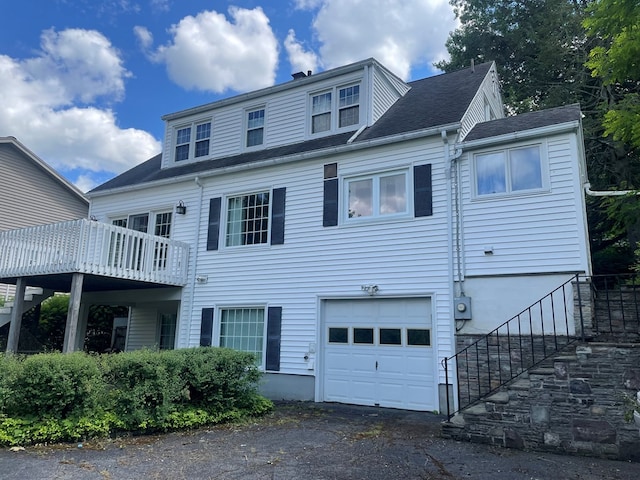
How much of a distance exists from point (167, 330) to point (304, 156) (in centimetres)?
687

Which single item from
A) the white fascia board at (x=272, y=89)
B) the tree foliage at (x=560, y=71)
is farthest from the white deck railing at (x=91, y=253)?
the tree foliage at (x=560, y=71)

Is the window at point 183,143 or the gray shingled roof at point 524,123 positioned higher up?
the window at point 183,143

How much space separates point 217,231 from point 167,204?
6.82ft

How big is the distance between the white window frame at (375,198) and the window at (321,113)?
2.17 m

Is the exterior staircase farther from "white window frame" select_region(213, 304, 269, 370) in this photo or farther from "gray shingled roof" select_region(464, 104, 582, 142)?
"gray shingled roof" select_region(464, 104, 582, 142)

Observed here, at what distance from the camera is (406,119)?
10.3 m

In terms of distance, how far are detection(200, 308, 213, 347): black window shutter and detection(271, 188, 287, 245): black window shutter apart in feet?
8.18

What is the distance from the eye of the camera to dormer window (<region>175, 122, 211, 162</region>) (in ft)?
43.4

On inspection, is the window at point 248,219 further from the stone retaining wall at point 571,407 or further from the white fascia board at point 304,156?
the stone retaining wall at point 571,407

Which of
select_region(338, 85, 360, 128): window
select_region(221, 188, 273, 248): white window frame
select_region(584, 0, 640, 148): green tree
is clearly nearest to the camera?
select_region(584, 0, 640, 148): green tree

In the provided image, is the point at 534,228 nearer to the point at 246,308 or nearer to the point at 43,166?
the point at 246,308

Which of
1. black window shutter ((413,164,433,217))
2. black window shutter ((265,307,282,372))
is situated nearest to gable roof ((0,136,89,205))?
black window shutter ((265,307,282,372))

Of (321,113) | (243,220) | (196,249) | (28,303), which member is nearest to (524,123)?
(321,113)

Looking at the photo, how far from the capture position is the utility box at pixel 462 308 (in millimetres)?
8023
